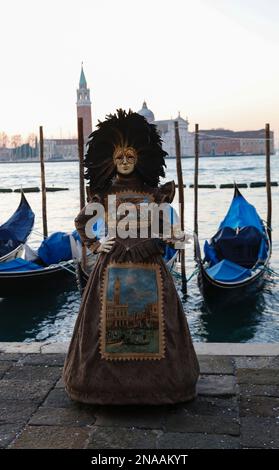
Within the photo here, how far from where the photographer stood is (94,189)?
2.67 m

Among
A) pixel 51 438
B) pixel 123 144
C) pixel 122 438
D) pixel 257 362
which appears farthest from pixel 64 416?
pixel 123 144

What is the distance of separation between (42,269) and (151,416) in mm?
5043

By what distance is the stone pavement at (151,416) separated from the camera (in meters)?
2.21

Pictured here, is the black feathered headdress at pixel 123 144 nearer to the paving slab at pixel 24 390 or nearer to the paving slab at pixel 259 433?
the paving slab at pixel 24 390

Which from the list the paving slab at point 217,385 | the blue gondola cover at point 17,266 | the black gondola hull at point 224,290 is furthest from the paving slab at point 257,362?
the blue gondola cover at point 17,266

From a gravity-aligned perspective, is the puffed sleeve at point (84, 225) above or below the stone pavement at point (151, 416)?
above

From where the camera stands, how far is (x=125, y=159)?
258 cm

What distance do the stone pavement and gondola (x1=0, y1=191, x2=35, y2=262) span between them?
529 cm

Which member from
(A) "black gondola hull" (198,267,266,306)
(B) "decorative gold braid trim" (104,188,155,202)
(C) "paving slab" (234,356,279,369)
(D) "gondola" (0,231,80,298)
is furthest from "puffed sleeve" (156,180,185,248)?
(D) "gondola" (0,231,80,298)

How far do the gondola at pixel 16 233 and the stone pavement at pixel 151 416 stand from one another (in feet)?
17.4

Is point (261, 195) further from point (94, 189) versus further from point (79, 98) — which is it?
point (79, 98)

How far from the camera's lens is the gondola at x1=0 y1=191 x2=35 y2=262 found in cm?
812

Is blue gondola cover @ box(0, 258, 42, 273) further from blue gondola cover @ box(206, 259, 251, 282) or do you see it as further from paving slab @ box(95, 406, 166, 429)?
paving slab @ box(95, 406, 166, 429)

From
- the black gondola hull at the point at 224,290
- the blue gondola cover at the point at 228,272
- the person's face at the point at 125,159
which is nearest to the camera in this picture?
the person's face at the point at 125,159
